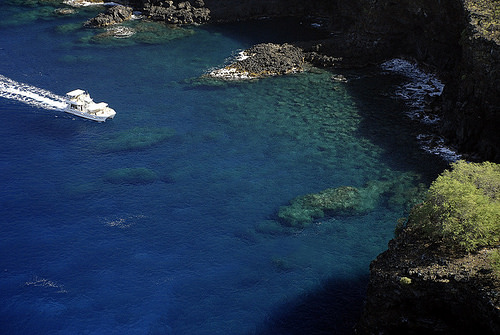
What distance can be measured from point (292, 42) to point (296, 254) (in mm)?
66093

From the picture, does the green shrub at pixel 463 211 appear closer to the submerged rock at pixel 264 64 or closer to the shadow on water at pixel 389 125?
the shadow on water at pixel 389 125

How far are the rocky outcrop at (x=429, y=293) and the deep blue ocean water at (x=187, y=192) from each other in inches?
275

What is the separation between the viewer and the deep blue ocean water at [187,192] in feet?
186

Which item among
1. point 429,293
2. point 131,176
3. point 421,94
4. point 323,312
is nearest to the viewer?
point 429,293

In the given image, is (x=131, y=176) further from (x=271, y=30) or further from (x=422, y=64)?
(x=271, y=30)

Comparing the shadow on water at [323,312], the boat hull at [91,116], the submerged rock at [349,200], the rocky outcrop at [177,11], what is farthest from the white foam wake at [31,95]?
the shadow on water at [323,312]

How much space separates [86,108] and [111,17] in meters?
46.7

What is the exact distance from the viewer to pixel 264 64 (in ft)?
350

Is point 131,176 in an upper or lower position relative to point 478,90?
lower

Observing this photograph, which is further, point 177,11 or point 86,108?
point 177,11

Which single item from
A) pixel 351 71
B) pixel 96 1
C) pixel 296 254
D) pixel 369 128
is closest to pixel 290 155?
pixel 369 128

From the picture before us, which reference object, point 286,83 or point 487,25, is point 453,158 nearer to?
point 487,25

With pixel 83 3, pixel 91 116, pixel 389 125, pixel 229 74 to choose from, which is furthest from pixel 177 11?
pixel 389 125

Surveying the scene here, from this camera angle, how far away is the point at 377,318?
48375 millimetres
